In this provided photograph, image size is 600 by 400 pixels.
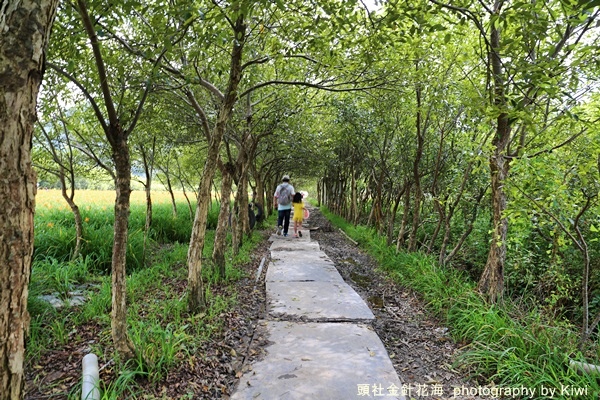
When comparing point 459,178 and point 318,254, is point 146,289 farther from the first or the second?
point 459,178

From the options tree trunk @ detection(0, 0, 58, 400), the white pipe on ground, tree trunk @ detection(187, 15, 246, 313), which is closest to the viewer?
tree trunk @ detection(0, 0, 58, 400)

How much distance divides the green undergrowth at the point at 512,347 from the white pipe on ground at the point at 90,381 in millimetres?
3141

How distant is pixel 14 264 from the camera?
4.79 feet

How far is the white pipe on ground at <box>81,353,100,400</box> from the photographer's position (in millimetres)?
2403

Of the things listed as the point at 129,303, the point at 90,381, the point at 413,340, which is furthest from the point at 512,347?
the point at 129,303

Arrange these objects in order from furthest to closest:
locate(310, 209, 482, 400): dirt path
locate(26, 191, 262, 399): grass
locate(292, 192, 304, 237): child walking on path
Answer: locate(292, 192, 304, 237): child walking on path, locate(310, 209, 482, 400): dirt path, locate(26, 191, 262, 399): grass

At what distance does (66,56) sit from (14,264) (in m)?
2.40

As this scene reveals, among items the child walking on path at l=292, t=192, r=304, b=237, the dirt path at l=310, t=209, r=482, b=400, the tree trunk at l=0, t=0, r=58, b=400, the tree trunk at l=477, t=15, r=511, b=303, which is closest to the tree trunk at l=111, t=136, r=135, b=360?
the tree trunk at l=0, t=0, r=58, b=400

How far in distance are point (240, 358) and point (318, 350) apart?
30.7 inches

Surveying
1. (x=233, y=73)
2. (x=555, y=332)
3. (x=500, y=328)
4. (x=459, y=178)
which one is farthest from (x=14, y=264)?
(x=459, y=178)

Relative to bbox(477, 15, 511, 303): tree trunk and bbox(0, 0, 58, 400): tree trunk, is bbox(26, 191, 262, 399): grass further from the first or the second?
bbox(477, 15, 511, 303): tree trunk

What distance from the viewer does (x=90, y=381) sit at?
249cm

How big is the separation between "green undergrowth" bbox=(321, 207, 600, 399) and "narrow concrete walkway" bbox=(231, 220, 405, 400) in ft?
3.03

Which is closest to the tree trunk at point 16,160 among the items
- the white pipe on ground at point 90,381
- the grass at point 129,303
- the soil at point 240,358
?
the white pipe on ground at point 90,381
